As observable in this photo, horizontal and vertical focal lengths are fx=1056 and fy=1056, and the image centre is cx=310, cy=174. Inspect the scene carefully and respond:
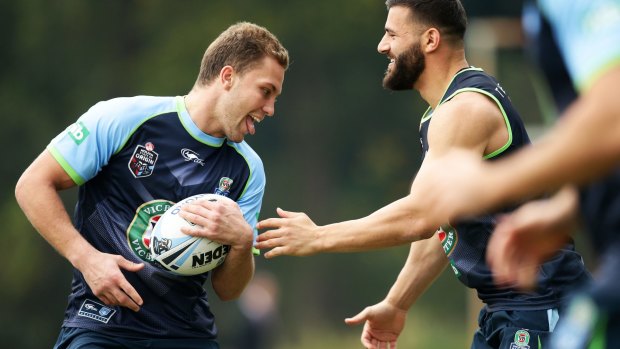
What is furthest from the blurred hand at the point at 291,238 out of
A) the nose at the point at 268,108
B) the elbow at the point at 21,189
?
the elbow at the point at 21,189

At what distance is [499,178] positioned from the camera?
2793mm

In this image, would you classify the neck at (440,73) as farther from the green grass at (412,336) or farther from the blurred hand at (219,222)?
the green grass at (412,336)

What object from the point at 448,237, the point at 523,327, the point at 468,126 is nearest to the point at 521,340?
the point at 523,327

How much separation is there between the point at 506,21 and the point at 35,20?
45.9ft

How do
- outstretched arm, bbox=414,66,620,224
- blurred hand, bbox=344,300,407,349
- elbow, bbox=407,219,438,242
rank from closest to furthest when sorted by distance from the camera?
1. outstretched arm, bbox=414,66,620,224
2. elbow, bbox=407,219,438,242
3. blurred hand, bbox=344,300,407,349

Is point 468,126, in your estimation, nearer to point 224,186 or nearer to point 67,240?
point 224,186

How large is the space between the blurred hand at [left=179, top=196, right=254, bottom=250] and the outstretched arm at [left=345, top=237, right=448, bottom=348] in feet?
3.08

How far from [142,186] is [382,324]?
155 centimetres

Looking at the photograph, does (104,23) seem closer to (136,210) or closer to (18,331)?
(18,331)

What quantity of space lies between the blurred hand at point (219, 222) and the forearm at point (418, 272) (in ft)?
3.29

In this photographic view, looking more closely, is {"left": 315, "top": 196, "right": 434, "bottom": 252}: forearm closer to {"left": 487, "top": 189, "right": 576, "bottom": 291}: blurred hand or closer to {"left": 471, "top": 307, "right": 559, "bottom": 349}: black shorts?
{"left": 471, "top": 307, "right": 559, "bottom": 349}: black shorts

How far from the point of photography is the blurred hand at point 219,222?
5312 millimetres

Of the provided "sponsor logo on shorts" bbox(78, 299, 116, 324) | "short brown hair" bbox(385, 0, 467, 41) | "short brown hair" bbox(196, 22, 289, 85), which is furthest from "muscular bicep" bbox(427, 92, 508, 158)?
"sponsor logo on shorts" bbox(78, 299, 116, 324)

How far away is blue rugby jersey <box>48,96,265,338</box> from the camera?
5.58m
